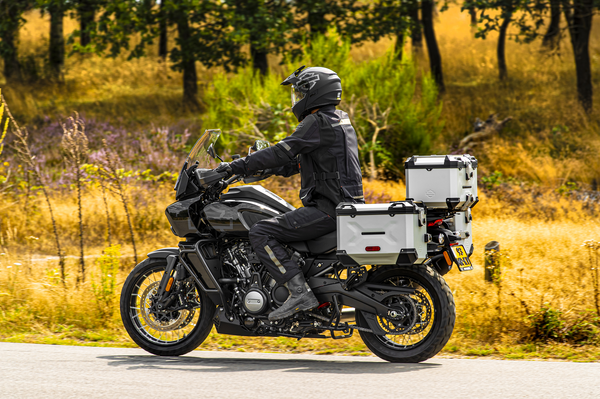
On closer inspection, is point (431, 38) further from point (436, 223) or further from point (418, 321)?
point (418, 321)

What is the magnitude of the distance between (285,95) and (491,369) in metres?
10.6

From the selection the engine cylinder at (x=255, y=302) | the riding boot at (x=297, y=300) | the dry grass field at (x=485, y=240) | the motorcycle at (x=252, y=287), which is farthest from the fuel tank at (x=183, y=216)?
the dry grass field at (x=485, y=240)

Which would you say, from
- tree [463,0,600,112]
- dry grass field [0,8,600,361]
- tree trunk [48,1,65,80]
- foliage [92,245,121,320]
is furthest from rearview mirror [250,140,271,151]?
tree trunk [48,1,65,80]

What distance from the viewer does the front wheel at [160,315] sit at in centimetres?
578

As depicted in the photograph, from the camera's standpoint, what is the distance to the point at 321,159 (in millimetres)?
5340

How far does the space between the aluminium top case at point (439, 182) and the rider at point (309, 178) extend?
43cm

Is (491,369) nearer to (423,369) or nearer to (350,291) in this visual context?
(423,369)

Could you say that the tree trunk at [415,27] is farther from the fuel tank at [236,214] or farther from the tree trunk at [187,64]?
the fuel tank at [236,214]

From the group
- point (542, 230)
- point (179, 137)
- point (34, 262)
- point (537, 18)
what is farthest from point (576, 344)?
point (537, 18)

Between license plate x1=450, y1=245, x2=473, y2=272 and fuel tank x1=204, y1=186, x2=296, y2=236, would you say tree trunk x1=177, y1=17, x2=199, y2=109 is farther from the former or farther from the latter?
license plate x1=450, y1=245, x2=473, y2=272

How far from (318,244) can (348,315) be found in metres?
0.60

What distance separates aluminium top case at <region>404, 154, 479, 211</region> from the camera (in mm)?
5305

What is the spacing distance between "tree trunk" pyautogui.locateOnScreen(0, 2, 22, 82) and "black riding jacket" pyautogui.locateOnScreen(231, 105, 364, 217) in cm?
2284

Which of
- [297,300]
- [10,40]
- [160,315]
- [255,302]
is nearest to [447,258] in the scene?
[297,300]
